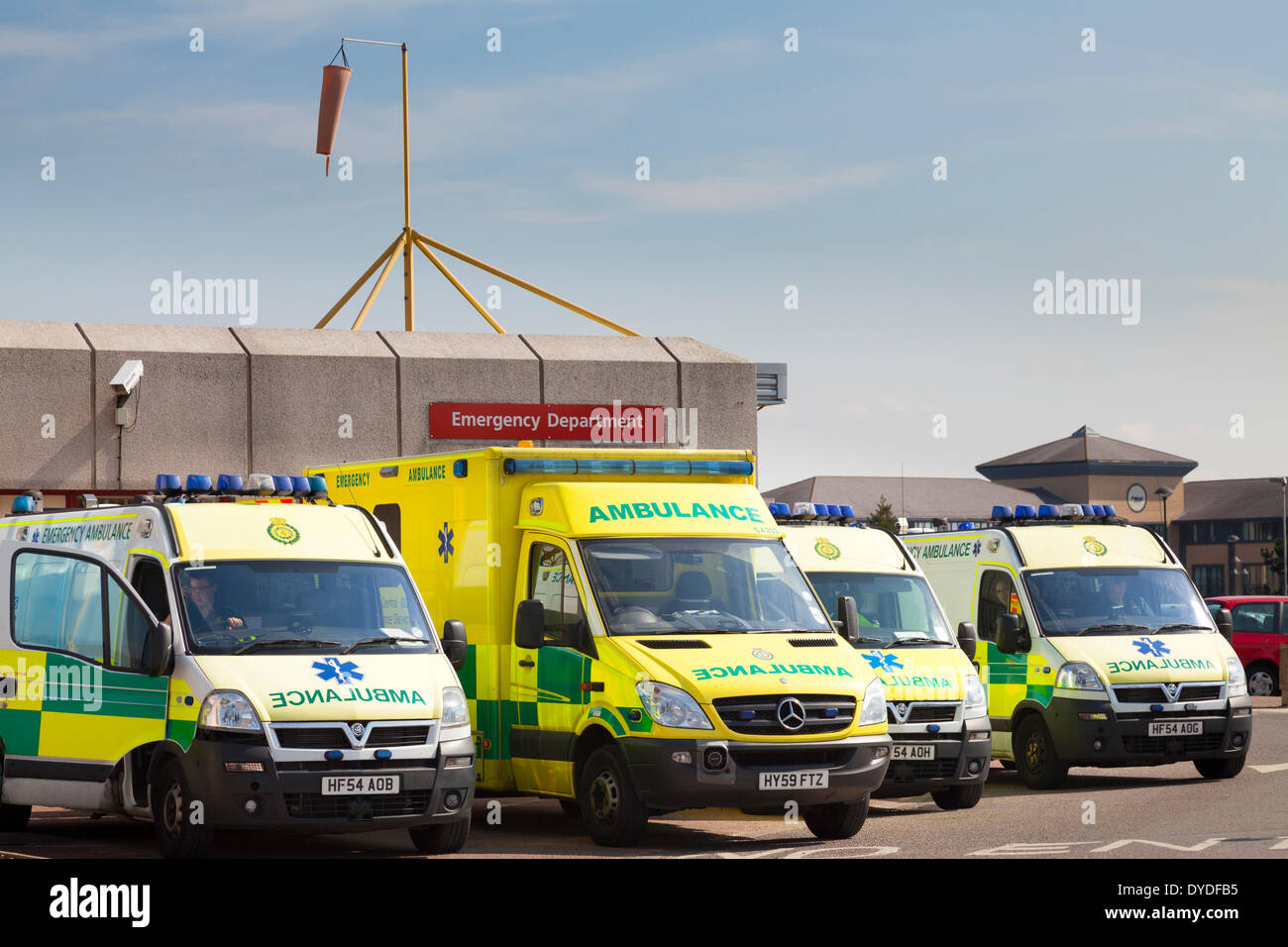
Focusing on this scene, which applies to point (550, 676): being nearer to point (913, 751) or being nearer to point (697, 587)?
point (697, 587)

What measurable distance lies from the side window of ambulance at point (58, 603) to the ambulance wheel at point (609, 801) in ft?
10.9

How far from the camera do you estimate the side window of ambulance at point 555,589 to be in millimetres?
12609

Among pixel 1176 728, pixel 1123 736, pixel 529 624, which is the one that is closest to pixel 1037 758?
pixel 1123 736

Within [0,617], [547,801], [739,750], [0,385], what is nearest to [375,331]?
[0,385]

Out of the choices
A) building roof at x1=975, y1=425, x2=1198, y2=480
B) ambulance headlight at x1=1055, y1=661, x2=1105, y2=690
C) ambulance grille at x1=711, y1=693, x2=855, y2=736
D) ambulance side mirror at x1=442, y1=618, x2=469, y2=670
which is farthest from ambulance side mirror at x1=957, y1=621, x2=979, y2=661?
building roof at x1=975, y1=425, x2=1198, y2=480

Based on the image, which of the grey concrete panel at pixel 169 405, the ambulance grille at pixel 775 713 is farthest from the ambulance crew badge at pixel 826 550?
the grey concrete panel at pixel 169 405

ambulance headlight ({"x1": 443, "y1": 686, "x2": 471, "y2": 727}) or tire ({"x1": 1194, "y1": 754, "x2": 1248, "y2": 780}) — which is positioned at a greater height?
ambulance headlight ({"x1": 443, "y1": 686, "x2": 471, "y2": 727})

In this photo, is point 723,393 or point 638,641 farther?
point 723,393

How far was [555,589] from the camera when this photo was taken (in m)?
12.9

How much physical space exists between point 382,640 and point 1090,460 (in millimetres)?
116645

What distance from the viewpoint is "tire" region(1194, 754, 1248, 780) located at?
16.9m

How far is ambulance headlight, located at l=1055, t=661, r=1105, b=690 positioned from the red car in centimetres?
1487

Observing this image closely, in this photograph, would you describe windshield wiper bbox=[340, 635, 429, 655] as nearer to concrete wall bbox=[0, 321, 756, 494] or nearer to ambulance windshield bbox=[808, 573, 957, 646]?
ambulance windshield bbox=[808, 573, 957, 646]
